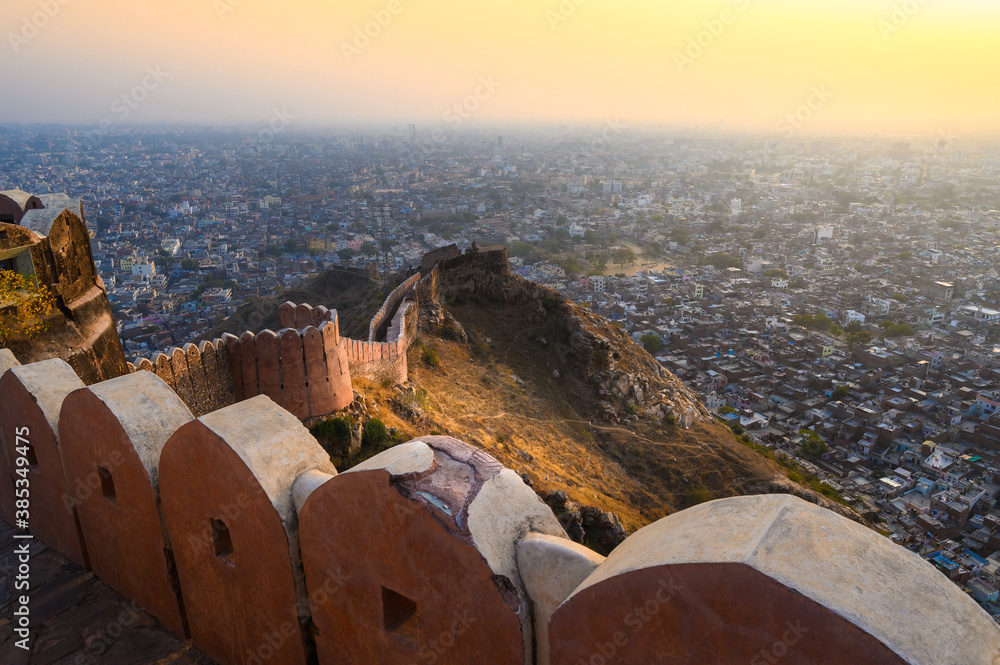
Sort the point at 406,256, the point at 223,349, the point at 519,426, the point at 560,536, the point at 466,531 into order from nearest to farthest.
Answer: the point at 466,531, the point at 560,536, the point at 223,349, the point at 519,426, the point at 406,256

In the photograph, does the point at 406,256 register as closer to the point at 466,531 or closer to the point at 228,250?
the point at 228,250

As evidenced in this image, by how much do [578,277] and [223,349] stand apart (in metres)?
42.5

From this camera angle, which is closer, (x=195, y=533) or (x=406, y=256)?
(x=195, y=533)

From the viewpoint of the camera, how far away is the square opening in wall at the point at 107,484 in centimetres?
398

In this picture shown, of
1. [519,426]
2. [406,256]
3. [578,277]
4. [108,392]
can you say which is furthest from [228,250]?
[108,392]

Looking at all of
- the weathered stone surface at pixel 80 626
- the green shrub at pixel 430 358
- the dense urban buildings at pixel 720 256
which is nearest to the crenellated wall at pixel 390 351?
the green shrub at pixel 430 358

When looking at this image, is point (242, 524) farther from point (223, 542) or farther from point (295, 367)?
point (295, 367)

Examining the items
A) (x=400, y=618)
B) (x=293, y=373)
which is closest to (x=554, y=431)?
(x=293, y=373)

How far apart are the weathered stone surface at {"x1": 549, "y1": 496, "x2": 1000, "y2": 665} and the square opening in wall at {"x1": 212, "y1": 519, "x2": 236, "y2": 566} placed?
2109 millimetres

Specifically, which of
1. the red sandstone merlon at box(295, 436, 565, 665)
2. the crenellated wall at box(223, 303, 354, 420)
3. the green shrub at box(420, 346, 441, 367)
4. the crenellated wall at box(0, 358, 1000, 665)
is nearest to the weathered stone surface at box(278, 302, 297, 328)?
the crenellated wall at box(223, 303, 354, 420)

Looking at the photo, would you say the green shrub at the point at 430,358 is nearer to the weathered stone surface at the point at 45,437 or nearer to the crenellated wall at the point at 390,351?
the crenellated wall at the point at 390,351

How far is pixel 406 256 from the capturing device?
54594 millimetres

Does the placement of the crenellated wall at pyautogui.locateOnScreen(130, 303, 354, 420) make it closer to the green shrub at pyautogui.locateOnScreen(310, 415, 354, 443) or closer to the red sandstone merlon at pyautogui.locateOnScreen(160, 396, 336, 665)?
the green shrub at pyautogui.locateOnScreen(310, 415, 354, 443)

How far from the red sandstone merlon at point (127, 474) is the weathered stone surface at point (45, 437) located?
176 millimetres
